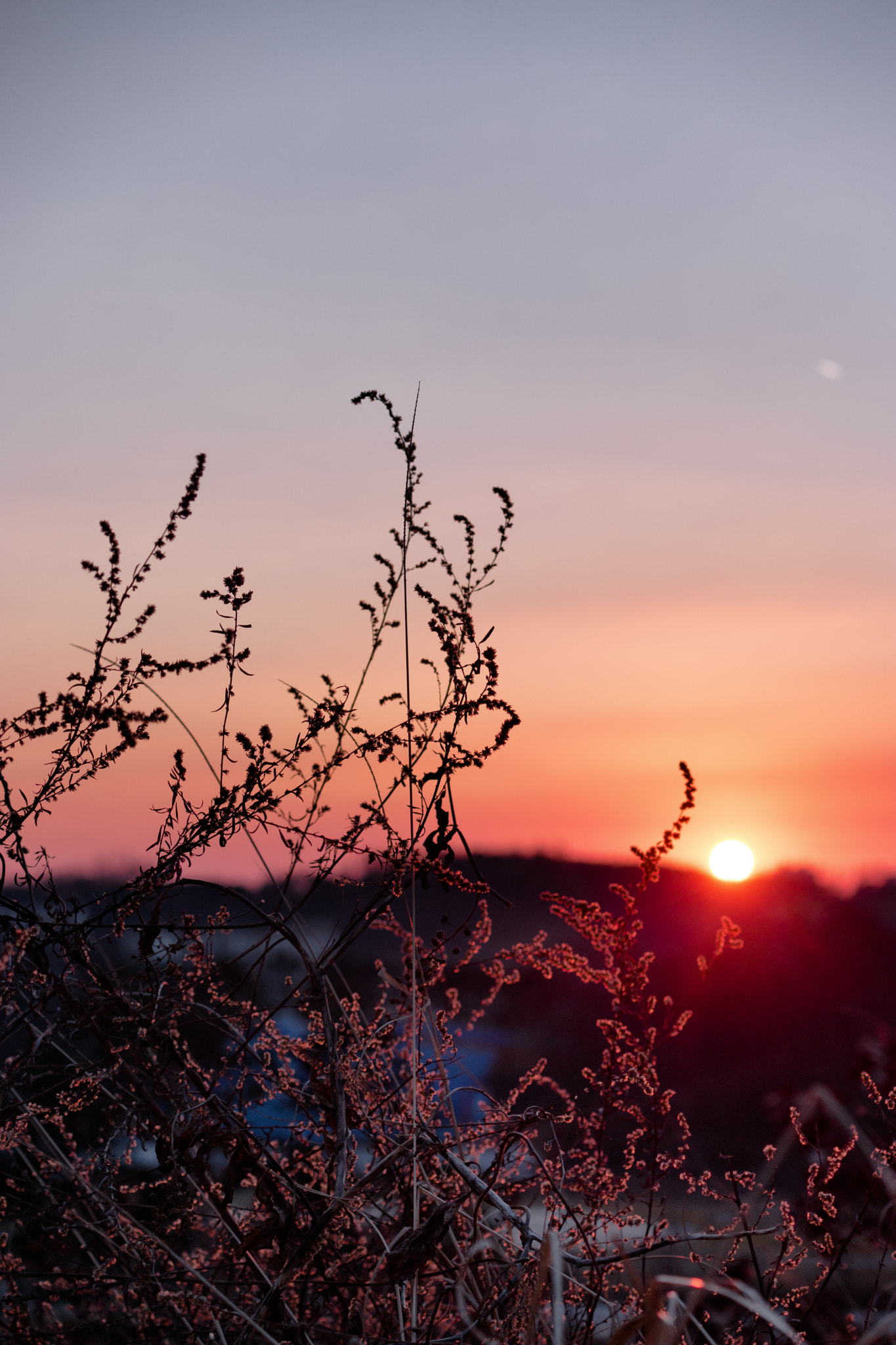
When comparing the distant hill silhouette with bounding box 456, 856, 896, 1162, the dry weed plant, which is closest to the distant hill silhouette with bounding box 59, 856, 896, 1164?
the distant hill silhouette with bounding box 456, 856, 896, 1162

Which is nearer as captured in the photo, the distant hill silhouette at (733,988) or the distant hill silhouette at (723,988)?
the distant hill silhouette at (723,988)

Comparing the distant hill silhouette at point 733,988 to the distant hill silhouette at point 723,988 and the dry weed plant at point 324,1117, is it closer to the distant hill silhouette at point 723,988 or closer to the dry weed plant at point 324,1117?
the distant hill silhouette at point 723,988

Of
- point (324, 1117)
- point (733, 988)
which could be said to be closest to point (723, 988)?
point (733, 988)

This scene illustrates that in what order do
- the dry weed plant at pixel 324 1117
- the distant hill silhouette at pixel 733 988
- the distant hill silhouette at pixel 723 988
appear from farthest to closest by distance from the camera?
the distant hill silhouette at pixel 733 988 → the distant hill silhouette at pixel 723 988 → the dry weed plant at pixel 324 1117

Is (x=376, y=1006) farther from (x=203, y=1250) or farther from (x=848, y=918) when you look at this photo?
(x=848, y=918)

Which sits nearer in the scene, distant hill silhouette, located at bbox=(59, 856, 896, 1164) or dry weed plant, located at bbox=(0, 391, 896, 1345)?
dry weed plant, located at bbox=(0, 391, 896, 1345)

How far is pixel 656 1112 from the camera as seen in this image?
167 cm

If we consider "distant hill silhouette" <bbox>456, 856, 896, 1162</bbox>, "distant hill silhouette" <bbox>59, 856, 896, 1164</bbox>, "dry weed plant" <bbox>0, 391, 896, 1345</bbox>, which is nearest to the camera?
"dry weed plant" <bbox>0, 391, 896, 1345</bbox>

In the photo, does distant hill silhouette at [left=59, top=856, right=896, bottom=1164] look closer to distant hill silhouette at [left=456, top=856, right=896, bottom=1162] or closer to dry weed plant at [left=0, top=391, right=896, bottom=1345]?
distant hill silhouette at [left=456, top=856, right=896, bottom=1162]


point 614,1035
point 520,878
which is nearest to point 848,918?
point 520,878

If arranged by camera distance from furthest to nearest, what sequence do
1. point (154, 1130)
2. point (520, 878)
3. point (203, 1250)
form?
point (520, 878) < point (203, 1250) < point (154, 1130)

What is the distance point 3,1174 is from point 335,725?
0.85 m

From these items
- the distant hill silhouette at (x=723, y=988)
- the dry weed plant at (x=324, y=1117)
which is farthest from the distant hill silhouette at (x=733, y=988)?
the dry weed plant at (x=324, y=1117)

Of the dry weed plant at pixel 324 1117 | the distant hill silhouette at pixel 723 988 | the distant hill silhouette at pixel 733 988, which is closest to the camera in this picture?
the dry weed plant at pixel 324 1117
